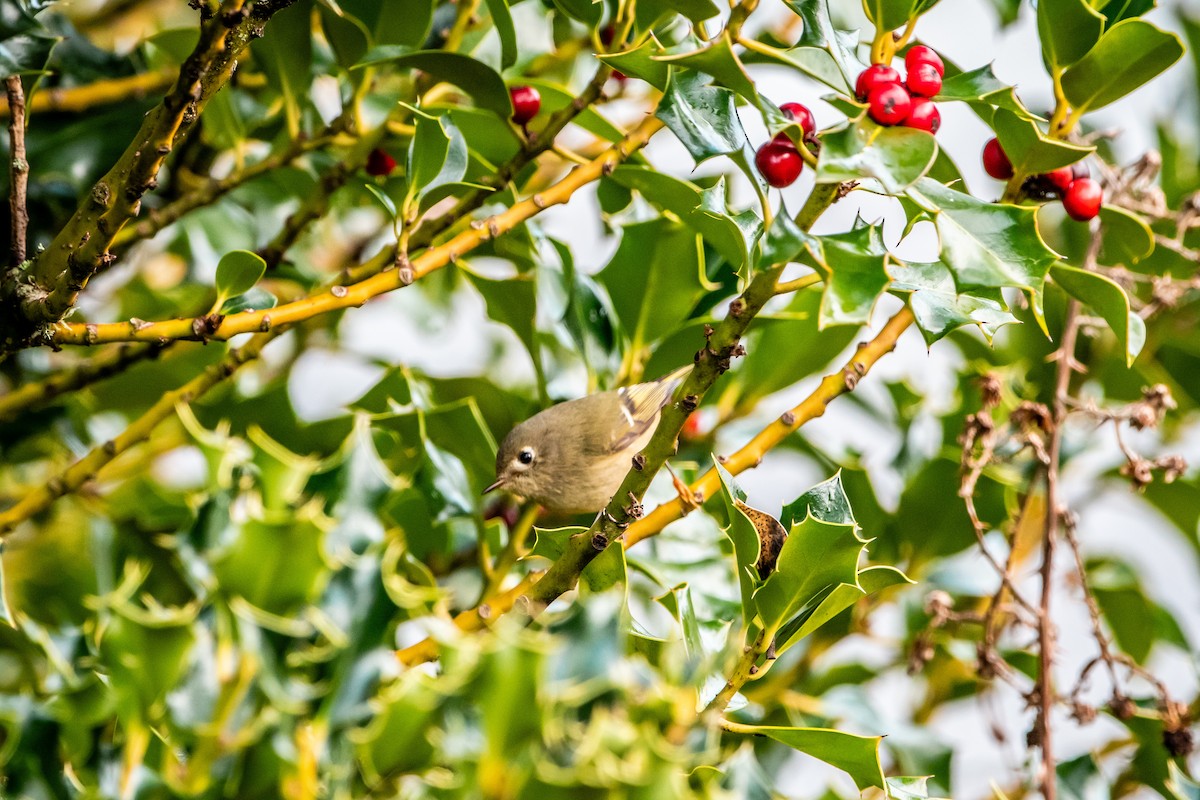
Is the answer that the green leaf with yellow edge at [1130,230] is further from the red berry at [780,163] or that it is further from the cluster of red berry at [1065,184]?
the red berry at [780,163]

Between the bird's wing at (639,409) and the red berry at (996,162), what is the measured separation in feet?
3.32

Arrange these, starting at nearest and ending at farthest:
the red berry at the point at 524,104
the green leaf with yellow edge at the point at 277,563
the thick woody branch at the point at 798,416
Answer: the green leaf with yellow edge at the point at 277,563, the thick woody branch at the point at 798,416, the red berry at the point at 524,104

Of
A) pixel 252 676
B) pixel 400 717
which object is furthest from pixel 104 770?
pixel 400 717

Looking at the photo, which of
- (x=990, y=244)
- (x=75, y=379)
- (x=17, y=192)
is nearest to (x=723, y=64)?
(x=990, y=244)

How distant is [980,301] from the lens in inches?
51.2

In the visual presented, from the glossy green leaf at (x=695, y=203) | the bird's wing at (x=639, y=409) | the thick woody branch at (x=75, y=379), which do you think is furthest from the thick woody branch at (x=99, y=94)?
the bird's wing at (x=639, y=409)

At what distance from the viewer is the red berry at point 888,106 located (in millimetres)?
1176

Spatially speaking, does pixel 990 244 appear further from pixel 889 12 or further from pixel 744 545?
pixel 744 545

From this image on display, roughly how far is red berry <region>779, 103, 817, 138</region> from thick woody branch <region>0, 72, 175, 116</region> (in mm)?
1213

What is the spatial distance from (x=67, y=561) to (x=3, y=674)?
225 mm

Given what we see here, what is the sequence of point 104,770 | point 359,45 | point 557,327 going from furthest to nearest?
point 557,327 < point 359,45 < point 104,770

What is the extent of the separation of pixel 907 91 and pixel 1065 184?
332mm

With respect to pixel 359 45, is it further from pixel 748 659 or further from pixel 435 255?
pixel 748 659

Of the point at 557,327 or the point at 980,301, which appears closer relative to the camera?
the point at 980,301
